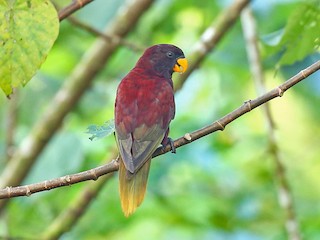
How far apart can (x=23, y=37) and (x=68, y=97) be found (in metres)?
1.75

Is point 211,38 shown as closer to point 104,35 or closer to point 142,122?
point 104,35

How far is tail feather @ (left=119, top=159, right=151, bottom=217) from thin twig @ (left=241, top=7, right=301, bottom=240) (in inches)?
41.4

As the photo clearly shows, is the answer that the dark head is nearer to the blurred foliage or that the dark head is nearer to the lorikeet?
the lorikeet

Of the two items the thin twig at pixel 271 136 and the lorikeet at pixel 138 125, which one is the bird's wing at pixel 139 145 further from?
the thin twig at pixel 271 136

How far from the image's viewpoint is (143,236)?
4.05 metres

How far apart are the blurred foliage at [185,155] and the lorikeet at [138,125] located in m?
1.01

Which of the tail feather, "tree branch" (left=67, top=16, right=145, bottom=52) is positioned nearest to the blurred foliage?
→ "tree branch" (left=67, top=16, right=145, bottom=52)

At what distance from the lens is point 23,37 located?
6.04 ft

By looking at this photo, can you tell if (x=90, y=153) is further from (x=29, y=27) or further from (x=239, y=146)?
(x=29, y=27)

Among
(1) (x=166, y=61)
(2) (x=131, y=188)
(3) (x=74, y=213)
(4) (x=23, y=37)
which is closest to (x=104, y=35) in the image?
(1) (x=166, y=61)

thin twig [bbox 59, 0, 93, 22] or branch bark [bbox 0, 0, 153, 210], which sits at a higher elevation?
thin twig [bbox 59, 0, 93, 22]

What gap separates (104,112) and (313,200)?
1.37m

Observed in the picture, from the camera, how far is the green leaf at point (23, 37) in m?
1.81

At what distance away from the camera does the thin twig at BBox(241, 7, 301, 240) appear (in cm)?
309
